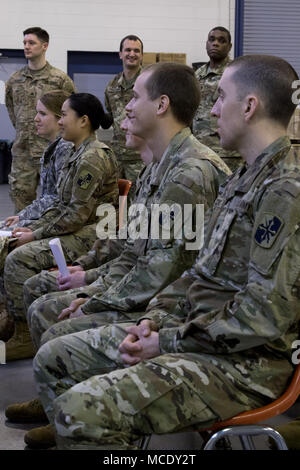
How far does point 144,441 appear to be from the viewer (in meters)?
1.80

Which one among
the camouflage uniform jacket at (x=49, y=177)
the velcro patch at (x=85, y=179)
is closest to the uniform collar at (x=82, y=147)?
the velcro patch at (x=85, y=179)

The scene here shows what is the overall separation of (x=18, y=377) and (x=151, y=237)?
4.84 feet


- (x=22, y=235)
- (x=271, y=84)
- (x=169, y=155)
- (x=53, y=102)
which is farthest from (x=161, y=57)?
(x=271, y=84)

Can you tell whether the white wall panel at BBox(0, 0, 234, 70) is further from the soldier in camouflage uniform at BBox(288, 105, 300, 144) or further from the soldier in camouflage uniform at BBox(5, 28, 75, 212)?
the soldier in camouflage uniform at BBox(288, 105, 300, 144)

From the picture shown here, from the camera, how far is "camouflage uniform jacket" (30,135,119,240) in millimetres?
3422

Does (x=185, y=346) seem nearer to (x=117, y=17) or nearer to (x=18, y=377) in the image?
(x=18, y=377)

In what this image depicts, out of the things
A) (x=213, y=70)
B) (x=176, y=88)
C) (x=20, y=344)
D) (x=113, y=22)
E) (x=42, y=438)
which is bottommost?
(x=20, y=344)

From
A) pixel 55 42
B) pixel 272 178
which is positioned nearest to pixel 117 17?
pixel 55 42

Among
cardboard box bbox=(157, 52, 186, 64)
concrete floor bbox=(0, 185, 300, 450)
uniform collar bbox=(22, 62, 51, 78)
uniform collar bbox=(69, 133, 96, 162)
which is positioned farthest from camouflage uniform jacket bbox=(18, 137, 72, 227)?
cardboard box bbox=(157, 52, 186, 64)

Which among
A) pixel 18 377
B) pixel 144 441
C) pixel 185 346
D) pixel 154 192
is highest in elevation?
pixel 154 192

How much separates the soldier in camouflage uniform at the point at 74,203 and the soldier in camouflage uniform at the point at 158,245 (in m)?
0.94

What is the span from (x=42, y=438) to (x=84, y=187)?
1.34m

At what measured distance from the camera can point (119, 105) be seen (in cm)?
671

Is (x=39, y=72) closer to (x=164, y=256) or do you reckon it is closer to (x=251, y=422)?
(x=164, y=256)
